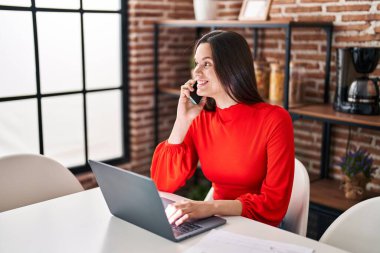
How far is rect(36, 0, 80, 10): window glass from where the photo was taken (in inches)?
119

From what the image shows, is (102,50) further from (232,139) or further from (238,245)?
(238,245)

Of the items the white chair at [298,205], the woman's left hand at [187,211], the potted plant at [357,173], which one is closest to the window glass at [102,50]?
the potted plant at [357,173]

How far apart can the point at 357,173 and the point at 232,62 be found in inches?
53.1

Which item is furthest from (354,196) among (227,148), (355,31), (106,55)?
(106,55)

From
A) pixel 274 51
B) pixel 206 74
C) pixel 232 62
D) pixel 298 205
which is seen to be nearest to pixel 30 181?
pixel 206 74

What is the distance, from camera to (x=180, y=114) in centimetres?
206

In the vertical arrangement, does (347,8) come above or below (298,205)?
above

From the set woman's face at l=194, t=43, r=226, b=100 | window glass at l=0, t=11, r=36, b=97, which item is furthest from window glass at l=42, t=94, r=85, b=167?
woman's face at l=194, t=43, r=226, b=100

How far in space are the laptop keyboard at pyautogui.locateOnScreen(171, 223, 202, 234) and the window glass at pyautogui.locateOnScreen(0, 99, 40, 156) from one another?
1.78 metres

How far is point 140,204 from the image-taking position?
1.45 meters

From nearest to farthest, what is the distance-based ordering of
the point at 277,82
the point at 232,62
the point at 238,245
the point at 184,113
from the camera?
the point at 238,245
the point at 232,62
the point at 184,113
the point at 277,82

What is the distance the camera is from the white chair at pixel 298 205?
1877mm

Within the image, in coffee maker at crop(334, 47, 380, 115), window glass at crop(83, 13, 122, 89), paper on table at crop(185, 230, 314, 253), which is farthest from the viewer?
window glass at crop(83, 13, 122, 89)

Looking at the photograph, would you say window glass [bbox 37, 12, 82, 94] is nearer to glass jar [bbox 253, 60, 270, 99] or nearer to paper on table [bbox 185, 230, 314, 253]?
glass jar [bbox 253, 60, 270, 99]
